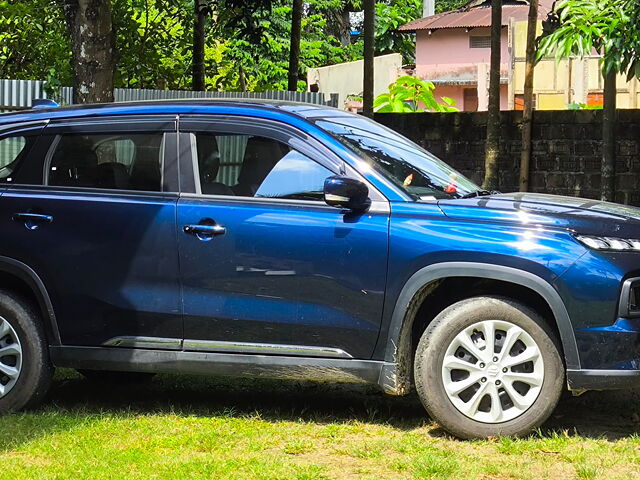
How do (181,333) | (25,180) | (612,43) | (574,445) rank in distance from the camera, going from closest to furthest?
(574,445)
(181,333)
(25,180)
(612,43)

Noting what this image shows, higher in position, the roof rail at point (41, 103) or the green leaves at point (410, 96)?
the green leaves at point (410, 96)

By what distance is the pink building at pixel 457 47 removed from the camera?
4953 centimetres

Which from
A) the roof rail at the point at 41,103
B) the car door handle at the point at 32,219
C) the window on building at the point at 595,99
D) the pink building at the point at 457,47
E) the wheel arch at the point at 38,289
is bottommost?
the wheel arch at the point at 38,289

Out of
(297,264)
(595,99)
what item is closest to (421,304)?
(297,264)

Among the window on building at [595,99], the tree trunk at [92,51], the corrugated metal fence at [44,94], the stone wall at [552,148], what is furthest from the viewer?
the window on building at [595,99]

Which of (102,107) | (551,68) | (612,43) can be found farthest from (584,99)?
(102,107)

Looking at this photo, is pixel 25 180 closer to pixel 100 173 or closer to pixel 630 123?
pixel 100 173

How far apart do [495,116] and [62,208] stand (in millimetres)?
9838

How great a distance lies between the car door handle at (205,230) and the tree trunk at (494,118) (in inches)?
382

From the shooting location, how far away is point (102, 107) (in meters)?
6.99

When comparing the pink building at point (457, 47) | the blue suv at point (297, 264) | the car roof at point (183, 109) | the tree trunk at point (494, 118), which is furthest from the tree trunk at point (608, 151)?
the pink building at point (457, 47)

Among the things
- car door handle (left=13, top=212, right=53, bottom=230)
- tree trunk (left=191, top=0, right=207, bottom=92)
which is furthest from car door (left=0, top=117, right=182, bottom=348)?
tree trunk (left=191, top=0, right=207, bottom=92)

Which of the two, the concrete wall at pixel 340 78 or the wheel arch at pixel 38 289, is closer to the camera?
the wheel arch at pixel 38 289

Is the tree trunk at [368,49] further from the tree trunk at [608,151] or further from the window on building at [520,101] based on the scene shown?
the window on building at [520,101]
